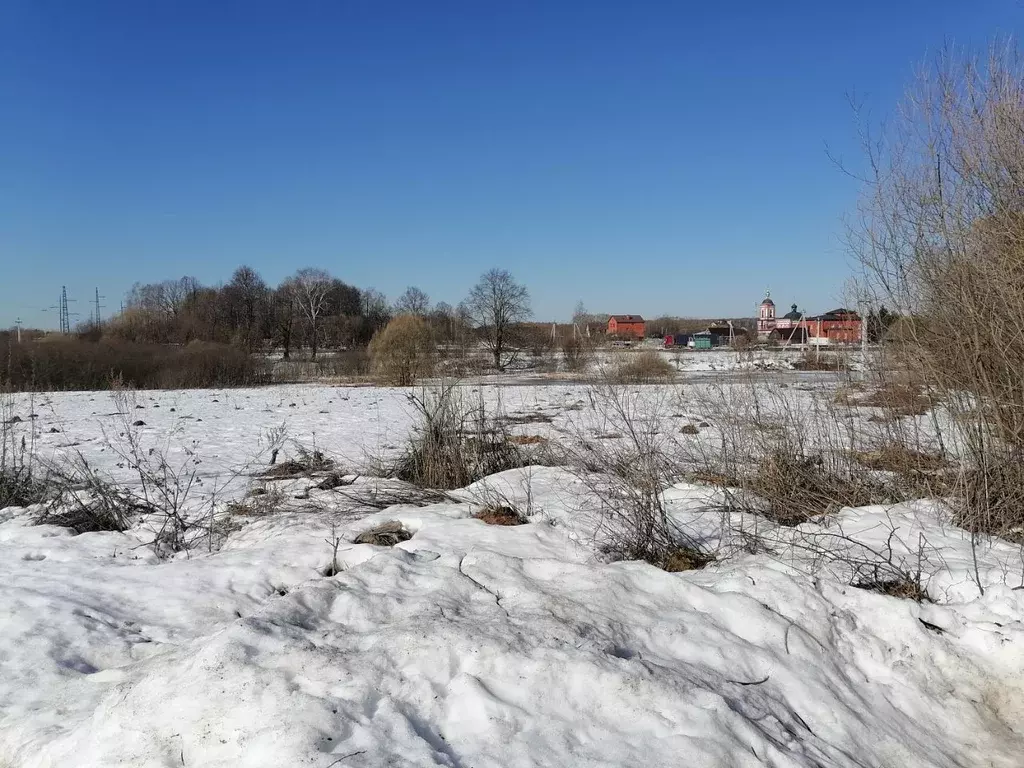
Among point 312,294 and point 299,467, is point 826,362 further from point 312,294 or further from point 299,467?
point 312,294

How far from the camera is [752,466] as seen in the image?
235 inches

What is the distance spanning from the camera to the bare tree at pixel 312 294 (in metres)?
64.1

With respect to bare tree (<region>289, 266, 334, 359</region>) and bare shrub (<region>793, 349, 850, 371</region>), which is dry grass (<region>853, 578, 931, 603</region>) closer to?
bare shrub (<region>793, 349, 850, 371</region>)

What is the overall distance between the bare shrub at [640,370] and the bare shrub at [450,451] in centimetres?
147

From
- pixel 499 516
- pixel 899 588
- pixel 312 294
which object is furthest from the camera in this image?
pixel 312 294

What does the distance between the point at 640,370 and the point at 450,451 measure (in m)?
5.05

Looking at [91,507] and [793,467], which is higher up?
[793,467]

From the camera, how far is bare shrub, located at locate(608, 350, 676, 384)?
26.8 feet

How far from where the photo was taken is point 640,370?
11359mm

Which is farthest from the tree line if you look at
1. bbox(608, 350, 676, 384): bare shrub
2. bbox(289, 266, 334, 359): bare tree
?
bbox(608, 350, 676, 384): bare shrub

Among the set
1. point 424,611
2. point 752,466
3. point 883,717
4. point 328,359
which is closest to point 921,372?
point 752,466

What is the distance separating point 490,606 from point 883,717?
1888 millimetres

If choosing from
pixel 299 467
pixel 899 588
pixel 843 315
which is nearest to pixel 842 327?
pixel 843 315

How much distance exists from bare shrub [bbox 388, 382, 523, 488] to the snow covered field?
5.49ft
